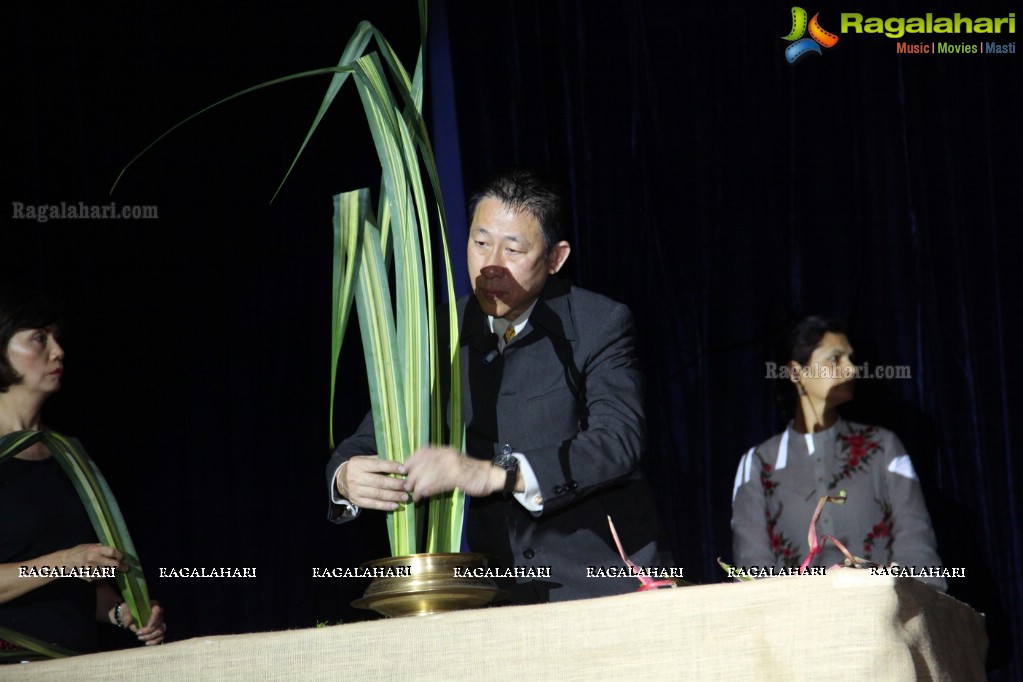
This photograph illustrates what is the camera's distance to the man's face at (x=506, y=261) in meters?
1.80

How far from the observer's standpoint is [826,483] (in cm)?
271

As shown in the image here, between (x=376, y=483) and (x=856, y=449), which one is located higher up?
(x=376, y=483)

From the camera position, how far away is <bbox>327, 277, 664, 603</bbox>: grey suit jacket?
1644 millimetres

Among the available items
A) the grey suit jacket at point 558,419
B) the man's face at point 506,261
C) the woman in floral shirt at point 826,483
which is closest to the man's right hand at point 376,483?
the grey suit jacket at point 558,419

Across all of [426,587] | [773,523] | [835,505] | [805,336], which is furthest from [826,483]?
[426,587]

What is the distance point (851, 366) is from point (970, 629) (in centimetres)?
186

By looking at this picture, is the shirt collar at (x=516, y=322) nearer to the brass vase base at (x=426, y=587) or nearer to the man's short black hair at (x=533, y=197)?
the man's short black hair at (x=533, y=197)

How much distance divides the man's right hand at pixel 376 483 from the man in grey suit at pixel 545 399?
13 cm

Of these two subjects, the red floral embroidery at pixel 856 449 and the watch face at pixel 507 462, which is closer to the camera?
the watch face at pixel 507 462

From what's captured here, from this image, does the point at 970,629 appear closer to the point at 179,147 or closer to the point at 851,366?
the point at 851,366

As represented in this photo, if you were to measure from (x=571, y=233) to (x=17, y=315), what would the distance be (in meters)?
1.46

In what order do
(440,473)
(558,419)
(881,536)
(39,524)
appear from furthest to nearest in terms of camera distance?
1. (881,536)
2. (39,524)
3. (558,419)
4. (440,473)

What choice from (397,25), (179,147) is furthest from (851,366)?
(179,147)

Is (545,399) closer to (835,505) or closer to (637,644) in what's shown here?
(637,644)
